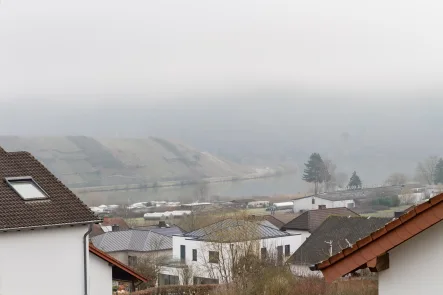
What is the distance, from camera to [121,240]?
73125 millimetres

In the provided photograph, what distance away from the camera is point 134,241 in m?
71.4

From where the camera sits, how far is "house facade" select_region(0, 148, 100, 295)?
21578 mm

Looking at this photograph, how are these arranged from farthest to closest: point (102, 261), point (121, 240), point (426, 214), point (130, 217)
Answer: point (130, 217) < point (121, 240) < point (102, 261) < point (426, 214)

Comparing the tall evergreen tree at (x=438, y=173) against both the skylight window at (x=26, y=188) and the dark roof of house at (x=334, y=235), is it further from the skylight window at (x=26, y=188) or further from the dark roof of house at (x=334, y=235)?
the skylight window at (x=26, y=188)

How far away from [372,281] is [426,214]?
53.4 ft

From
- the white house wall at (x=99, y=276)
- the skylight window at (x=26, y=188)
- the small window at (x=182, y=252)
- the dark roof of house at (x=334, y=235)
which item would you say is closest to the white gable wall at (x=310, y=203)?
the small window at (x=182, y=252)

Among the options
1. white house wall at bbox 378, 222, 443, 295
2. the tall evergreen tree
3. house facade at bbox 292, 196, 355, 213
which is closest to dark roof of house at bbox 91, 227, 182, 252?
house facade at bbox 292, 196, 355, 213

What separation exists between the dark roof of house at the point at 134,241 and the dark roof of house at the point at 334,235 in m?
17.1

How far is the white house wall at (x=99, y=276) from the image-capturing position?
24.6m

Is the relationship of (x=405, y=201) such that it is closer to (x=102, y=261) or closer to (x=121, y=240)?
(x=121, y=240)

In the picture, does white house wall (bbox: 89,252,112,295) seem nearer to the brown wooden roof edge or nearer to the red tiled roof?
the red tiled roof

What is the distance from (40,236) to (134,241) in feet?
163

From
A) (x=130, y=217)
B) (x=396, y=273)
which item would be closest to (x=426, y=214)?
(x=396, y=273)

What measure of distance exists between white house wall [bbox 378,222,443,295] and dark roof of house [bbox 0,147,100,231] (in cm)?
1528
